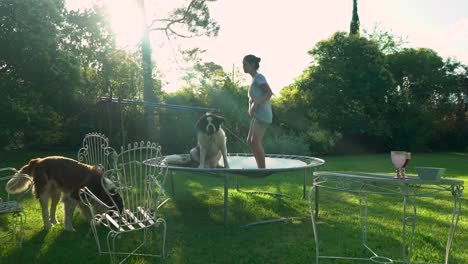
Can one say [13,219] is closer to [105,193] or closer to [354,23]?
[105,193]

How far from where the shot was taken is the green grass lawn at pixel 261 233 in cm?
372

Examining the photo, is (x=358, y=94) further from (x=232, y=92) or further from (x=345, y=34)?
(x=232, y=92)

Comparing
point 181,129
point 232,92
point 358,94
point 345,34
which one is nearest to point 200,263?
point 181,129

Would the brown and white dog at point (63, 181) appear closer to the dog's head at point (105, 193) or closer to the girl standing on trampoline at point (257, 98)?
the dog's head at point (105, 193)

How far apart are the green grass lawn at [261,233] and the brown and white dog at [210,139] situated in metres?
0.79

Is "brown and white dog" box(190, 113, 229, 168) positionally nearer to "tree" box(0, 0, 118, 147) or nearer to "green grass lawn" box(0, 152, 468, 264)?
"green grass lawn" box(0, 152, 468, 264)

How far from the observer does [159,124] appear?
14.5 meters

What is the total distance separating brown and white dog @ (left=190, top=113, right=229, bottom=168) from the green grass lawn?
787mm

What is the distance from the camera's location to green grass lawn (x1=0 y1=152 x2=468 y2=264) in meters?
3.72

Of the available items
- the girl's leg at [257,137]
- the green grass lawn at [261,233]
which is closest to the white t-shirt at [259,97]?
the girl's leg at [257,137]

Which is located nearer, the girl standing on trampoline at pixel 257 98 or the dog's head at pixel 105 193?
the dog's head at pixel 105 193

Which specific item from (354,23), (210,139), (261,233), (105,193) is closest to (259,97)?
(210,139)

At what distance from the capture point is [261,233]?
454 cm

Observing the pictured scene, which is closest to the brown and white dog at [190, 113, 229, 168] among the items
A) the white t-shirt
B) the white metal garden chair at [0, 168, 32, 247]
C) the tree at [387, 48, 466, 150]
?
the white t-shirt
